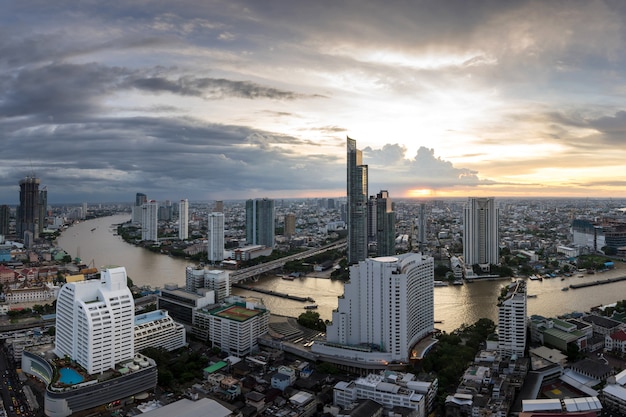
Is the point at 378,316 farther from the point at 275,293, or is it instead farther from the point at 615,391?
the point at 275,293

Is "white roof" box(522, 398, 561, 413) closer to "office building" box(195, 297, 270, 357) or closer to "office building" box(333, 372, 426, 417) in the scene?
"office building" box(333, 372, 426, 417)

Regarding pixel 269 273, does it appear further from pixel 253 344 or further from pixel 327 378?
pixel 327 378

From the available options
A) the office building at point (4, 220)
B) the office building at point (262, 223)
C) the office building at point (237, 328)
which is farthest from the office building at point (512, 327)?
the office building at point (4, 220)

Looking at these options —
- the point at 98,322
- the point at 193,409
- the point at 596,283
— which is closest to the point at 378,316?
the point at 193,409

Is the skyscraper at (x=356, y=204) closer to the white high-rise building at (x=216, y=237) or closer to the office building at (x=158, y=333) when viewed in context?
the white high-rise building at (x=216, y=237)

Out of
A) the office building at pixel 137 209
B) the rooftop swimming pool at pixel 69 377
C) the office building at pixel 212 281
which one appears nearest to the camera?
the rooftop swimming pool at pixel 69 377

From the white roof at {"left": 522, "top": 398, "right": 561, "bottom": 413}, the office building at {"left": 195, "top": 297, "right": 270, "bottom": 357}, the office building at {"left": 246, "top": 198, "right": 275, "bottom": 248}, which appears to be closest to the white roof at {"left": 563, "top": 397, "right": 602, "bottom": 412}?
the white roof at {"left": 522, "top": 398, "right": 561, "bottom": 413}
